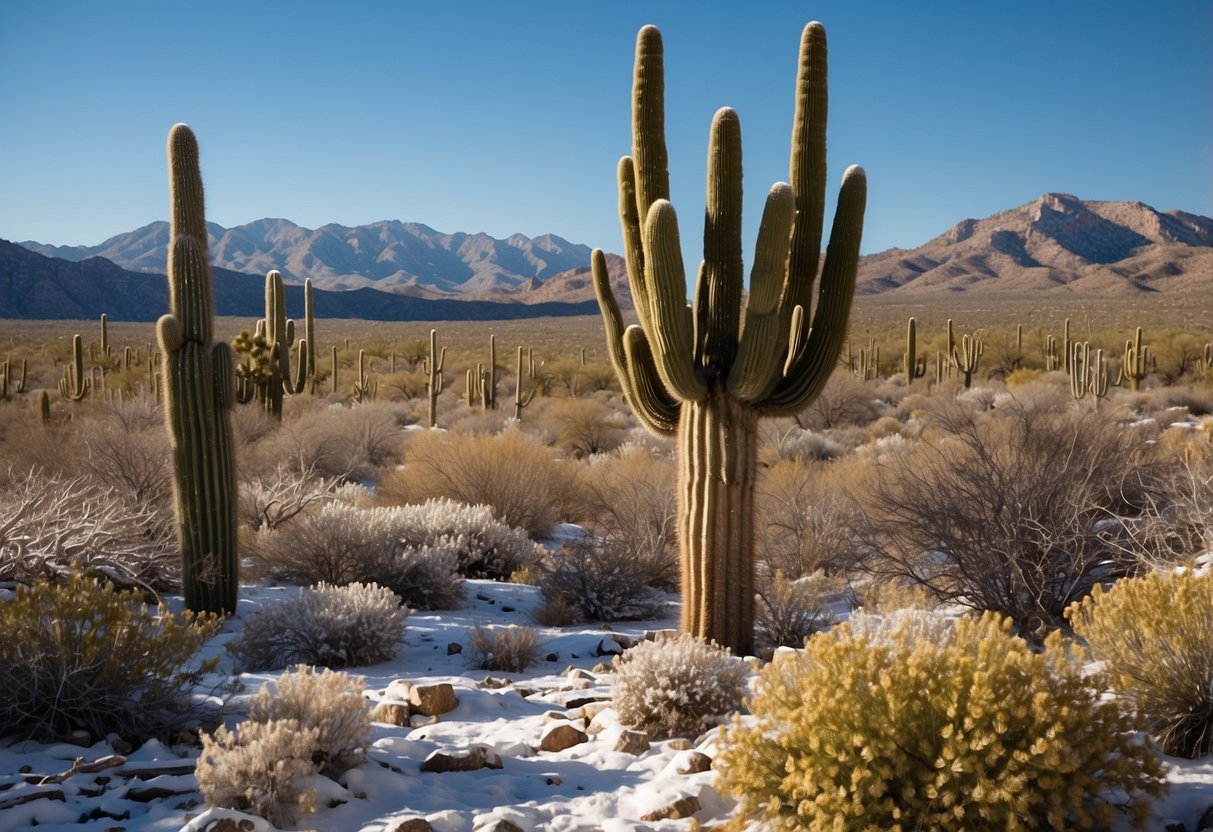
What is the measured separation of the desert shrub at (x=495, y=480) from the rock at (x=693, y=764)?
762 cm

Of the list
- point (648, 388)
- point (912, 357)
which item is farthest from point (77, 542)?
point (912, 357)

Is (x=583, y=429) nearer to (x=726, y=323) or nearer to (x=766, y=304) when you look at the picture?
(x=726, y=323)

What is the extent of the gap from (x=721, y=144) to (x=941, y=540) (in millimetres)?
3512

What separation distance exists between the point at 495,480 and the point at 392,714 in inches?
265

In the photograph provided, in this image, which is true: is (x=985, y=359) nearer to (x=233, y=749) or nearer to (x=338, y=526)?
(x=338, y=526)

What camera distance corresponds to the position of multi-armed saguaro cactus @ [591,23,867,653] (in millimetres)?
6914

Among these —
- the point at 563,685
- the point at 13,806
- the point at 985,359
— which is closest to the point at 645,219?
the point at 563,685

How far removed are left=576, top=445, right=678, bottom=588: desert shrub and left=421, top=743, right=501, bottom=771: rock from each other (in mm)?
4247

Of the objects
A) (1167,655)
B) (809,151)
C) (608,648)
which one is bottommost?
(608,648)

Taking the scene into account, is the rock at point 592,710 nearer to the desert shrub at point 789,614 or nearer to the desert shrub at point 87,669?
the desert shrub at point 789,614

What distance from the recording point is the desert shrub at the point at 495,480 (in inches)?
499

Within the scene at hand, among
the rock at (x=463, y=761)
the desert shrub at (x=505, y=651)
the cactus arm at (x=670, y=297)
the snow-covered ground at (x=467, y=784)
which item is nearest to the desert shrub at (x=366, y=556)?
the desert shrub at (x=505, y=651)

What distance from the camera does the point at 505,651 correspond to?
7453mm

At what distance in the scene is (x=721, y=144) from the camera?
730 centimetres
